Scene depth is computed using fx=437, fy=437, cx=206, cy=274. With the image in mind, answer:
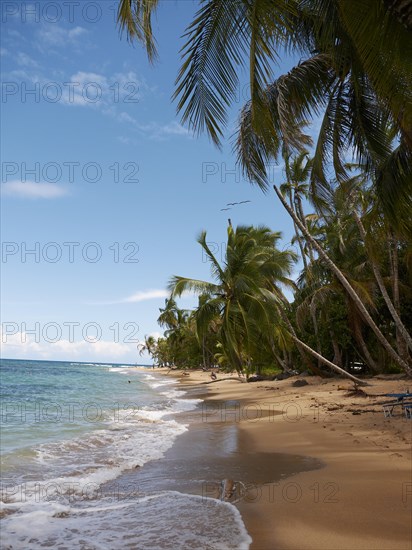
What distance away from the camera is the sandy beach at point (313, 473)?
4016 millimetres

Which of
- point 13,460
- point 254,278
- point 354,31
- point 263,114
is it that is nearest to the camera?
point 354,31

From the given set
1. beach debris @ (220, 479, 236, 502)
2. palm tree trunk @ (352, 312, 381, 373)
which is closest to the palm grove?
palm tree trunk @ (352, 312, 381, 373)

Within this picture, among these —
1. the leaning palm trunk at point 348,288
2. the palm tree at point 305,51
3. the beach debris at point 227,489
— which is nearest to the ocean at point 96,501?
the beach debris at point 227,489

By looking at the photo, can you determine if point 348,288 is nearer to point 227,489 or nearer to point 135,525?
→ point 227,489

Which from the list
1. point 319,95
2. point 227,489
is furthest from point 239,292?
point 227,489

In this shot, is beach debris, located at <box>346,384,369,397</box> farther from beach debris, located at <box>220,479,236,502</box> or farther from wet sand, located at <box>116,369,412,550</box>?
beach debris, located at <box>220,479,236,502</box>

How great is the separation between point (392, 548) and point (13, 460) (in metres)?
7.34

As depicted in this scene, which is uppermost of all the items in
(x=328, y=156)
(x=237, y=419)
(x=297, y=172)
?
(x=297, y=172)

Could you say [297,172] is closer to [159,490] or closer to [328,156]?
[328,156]

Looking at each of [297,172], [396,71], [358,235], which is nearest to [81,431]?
[396,71]

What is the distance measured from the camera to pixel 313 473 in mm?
6070

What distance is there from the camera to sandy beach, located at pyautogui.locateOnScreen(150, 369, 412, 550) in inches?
158

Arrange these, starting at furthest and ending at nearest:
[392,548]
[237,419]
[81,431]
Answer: [237,419], [81,431], [392,548]

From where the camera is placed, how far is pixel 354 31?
3.97 meters
